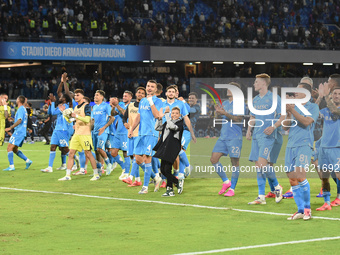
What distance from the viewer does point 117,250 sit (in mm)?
7426

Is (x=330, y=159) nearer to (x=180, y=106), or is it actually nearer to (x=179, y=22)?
(x=180, y=106)

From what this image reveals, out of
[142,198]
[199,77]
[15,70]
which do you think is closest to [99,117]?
[142,198]

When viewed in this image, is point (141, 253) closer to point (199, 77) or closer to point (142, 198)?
point (142, 198)

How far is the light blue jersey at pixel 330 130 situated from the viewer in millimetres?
10438

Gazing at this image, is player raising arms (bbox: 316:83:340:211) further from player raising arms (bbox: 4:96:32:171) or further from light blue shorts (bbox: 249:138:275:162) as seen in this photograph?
player raising arms (bbox: 4:96:32:171)

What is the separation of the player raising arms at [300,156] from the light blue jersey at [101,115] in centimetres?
703

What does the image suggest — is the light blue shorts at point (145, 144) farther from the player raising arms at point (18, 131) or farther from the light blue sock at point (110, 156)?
the player raising arms at point (18, 131)

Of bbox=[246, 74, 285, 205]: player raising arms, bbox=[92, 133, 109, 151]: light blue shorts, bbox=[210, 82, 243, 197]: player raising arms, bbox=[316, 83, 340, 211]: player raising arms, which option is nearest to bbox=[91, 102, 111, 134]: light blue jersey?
bbox=[92, 133, 109, 151]: light blue shorts

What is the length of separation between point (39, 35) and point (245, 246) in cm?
3261

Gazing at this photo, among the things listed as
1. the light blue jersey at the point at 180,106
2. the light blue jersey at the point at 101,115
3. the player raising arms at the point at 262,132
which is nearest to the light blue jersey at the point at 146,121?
the light blue jersey at the point at 180,106

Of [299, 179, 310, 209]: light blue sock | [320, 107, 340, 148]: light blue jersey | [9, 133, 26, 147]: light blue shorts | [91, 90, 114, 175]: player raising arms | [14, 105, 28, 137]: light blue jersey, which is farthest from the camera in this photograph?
[14, 105, 28, 137]: light blue jersey

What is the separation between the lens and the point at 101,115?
622 inches

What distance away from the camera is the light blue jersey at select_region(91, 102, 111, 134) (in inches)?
621

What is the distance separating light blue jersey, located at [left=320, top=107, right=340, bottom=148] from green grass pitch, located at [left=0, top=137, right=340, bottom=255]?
114 centimetres
